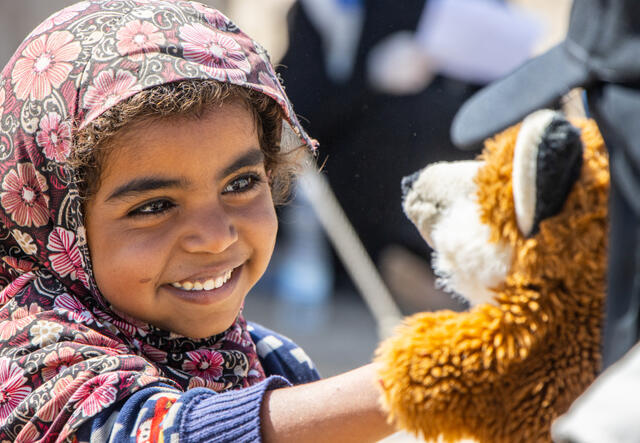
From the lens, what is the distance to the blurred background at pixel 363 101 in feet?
7.86

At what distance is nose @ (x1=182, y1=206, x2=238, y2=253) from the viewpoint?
1074 millimetres

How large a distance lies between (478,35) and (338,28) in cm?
87

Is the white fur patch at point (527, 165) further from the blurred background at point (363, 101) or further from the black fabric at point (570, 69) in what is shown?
the blurred background at point (363, 101)

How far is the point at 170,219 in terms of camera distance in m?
1.08

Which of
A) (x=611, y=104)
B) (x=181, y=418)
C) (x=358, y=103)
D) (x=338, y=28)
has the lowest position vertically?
(x=358, y=103)

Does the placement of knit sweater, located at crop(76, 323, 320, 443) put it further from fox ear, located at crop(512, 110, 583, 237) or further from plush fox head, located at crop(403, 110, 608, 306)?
fox ear, located at crop(512, 110, 583, 237)

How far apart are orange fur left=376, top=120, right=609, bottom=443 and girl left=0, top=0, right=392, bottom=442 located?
1.08ft

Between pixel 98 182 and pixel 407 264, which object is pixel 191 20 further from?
pixel 407 264

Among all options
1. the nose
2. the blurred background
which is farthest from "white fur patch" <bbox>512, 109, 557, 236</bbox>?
the blurred background


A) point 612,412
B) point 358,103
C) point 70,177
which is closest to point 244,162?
point 70,177

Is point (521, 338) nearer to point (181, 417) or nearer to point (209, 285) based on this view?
point (181, 417)

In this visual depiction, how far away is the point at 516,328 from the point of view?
0.66 meters

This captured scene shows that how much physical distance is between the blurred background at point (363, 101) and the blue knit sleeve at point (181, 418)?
34.3 inches

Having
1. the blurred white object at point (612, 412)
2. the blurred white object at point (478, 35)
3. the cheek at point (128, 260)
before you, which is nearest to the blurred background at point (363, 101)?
the blurred white object at point (478, 35)
